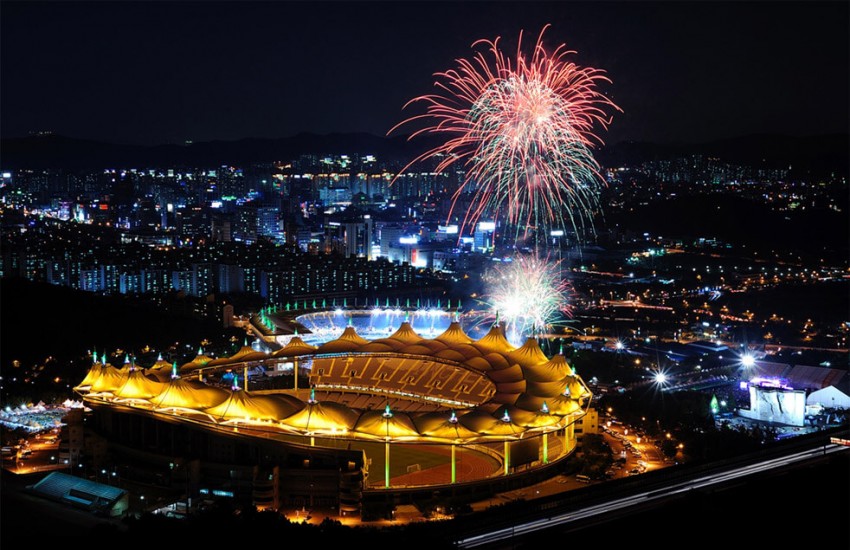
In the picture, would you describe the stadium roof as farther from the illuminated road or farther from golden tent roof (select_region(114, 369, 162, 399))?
the illuminated road

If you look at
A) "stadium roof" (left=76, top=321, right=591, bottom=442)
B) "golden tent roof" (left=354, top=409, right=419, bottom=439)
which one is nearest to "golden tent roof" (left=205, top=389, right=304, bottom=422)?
"stadium roof" (left=76, top=321, right=591, bottom=442)

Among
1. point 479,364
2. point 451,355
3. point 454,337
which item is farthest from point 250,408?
point 454,337

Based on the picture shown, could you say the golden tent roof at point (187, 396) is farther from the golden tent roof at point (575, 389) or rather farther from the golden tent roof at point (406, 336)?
the golden tent roof at point (575, 389)

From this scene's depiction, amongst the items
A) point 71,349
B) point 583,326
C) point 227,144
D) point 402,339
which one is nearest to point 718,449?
point 402,339

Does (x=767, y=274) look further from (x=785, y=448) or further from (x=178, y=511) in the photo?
(x=178, y=511)

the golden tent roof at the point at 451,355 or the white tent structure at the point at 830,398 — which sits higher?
the golden tent roof at the point at 451,355

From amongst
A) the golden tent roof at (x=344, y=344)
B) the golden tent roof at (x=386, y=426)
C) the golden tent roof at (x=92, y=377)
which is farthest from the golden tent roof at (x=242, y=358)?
the golden tent roof at (x=386, y=426)

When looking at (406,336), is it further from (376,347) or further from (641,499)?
(641,499)
